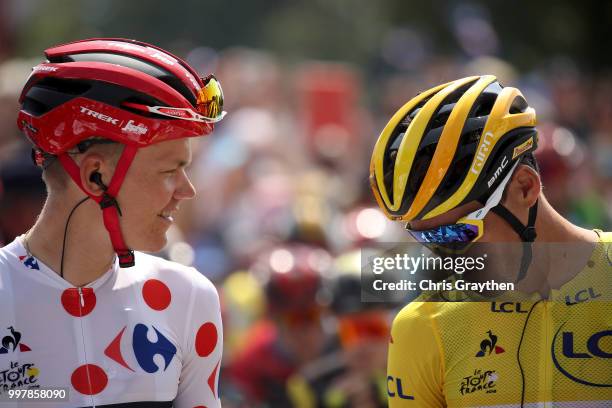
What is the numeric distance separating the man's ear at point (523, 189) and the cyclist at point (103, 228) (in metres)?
1.08

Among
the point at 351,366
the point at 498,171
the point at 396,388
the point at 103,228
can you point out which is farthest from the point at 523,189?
the point at 351,366

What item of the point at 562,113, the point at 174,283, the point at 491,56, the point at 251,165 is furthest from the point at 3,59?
the point at 174,283

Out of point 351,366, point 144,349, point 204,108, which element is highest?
point 204,108

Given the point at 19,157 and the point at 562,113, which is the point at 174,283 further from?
the point at 562,113

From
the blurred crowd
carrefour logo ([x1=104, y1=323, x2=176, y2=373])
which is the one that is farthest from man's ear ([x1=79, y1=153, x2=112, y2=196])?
the blurred crowd

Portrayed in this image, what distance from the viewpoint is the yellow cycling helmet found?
141 inches

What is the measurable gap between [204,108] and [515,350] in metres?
1.40

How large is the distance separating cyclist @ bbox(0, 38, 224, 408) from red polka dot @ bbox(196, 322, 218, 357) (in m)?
0.01

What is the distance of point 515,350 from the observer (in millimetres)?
3678

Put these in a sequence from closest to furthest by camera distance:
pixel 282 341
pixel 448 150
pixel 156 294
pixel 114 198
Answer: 1. pixel 448 150
2. pixel 114 198
3. pixel 156 294
4. pixel 282 341

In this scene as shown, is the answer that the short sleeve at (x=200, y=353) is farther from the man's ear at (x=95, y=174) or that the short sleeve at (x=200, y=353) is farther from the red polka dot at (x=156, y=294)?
the man's ear at (x=95, y=174)

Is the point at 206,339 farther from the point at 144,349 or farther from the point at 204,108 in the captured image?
the point at 204,108

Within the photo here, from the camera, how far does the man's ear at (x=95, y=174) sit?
3676 millimetres

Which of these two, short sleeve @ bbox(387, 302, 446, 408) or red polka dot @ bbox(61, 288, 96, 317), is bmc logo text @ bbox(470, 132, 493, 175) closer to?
short sleeve @ bbox(387, 302, 446, 408)
